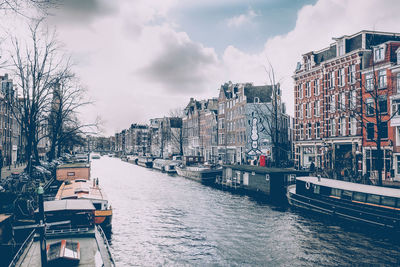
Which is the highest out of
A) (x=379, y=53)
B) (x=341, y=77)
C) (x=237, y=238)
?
(x=379, y=53)

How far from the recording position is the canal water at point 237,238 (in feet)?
53.7

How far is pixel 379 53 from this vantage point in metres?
37.7

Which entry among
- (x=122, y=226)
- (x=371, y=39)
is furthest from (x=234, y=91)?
(x=122, y=226)

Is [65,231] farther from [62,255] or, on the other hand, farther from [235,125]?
[235,125]

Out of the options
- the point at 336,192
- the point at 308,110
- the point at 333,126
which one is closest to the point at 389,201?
the point at 336,192

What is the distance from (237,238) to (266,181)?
15.8m

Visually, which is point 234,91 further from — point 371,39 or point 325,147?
point 371,39

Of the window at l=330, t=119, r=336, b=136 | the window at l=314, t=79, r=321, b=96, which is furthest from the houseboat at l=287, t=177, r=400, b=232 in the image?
the window at l=314, t=79, r=321, b=96

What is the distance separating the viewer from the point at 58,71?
104ft

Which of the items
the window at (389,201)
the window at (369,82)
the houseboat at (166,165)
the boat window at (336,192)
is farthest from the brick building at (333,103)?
the houseboat at (166,165)

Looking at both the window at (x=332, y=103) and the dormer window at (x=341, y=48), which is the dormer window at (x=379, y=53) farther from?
the window at (x=332, y=103)

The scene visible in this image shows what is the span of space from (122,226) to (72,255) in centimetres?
1314

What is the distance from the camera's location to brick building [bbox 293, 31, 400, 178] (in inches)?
1558

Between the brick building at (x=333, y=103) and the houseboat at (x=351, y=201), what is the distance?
11627mm
